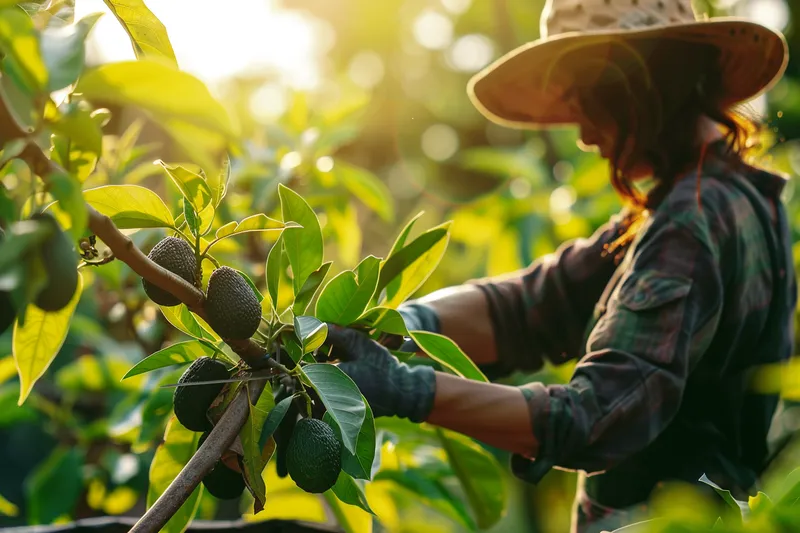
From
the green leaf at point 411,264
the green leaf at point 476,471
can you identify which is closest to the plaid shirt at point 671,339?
the green leaf at point 476,471

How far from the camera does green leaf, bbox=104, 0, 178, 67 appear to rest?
668 mm

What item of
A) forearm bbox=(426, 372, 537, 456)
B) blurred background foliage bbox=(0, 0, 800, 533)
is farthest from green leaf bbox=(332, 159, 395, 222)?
forearm bbox=(426, 372, 537, 456)

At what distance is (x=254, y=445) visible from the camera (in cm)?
71

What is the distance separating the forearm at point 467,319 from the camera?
131 cm

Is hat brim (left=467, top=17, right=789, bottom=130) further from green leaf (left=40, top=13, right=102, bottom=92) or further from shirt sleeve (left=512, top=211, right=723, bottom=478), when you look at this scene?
green leaf (left=40, top=13, right=102, bottom=92)

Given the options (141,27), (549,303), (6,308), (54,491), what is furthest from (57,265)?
(54,491)

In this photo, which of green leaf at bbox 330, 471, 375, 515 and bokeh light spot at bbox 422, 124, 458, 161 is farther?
bokeh light spot at bbox 422, 124, 458, 161

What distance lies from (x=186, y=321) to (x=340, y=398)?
199 mm

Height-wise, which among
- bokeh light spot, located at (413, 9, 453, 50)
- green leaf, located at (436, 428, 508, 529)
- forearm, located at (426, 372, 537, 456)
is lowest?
bokeh light spot, located at (413, 9, 453, 50)

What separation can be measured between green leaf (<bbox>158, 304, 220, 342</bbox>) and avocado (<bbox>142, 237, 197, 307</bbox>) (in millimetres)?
100

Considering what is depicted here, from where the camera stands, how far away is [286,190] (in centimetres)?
79

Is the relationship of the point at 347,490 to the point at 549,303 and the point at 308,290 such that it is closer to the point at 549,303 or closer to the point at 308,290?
the point at 308,290

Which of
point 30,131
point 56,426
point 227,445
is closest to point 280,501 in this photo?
point 56,426

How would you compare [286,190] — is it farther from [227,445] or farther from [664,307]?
[664,307]
